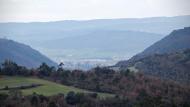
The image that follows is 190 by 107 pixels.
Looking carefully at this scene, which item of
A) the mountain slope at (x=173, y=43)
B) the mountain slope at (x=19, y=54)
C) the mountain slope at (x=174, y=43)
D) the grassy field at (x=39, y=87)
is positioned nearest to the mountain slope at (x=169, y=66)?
the grassy field at (x=39, y=87)

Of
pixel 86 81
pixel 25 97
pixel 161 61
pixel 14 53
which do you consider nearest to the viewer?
pixel 25 97

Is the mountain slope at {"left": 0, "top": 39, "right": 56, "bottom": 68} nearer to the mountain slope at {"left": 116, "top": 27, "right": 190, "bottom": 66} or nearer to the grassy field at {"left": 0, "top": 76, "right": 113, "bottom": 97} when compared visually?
the mountain slope at {"left": 116, "top": 27, "right": 190, "bottom": 66}

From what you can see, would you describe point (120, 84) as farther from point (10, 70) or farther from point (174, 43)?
point (174, 43)

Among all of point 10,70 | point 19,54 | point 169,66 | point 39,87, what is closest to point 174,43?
point 169,66

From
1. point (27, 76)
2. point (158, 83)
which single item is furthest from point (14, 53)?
point (158, 83)

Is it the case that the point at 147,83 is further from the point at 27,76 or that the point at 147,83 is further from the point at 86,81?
the point at 27,76
